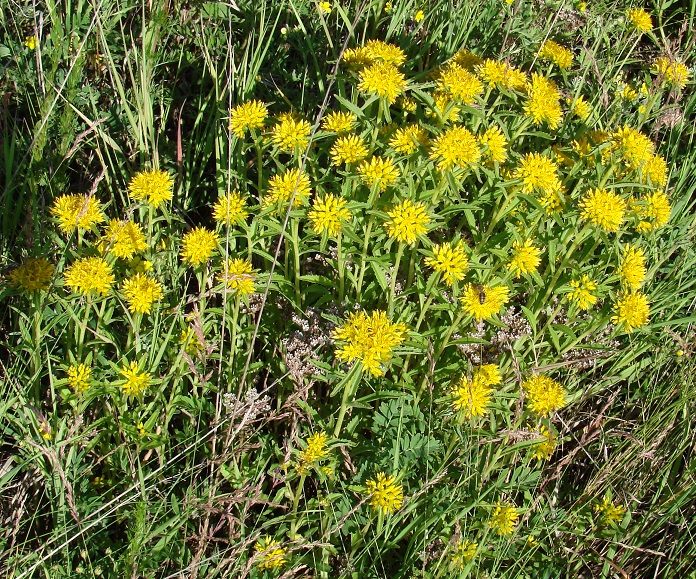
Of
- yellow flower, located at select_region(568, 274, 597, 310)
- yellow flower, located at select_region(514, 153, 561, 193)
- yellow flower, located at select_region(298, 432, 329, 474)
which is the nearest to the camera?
yellow flower, located at select_region(298, 432, 329, 474)

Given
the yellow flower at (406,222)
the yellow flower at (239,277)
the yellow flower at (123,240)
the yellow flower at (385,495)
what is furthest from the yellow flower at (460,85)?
the yellow flower at (385,495)

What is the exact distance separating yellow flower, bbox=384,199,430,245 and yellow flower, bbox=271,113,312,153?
15.6 inches

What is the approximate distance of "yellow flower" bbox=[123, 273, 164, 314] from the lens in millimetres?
2068

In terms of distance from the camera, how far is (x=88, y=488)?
6.82 feet

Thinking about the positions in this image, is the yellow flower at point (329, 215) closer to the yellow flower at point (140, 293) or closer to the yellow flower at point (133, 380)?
the yellow flower at point (140, 293)

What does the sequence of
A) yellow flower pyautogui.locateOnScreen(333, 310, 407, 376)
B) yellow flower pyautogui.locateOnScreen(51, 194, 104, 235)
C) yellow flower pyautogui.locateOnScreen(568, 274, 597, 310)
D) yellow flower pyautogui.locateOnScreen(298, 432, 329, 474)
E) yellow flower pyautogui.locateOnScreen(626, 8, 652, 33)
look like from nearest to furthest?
yellow flower pyautogui.locateOnScreen(333, 310, 407, 376), yellow flower pyautogui.locateOnScreen(298, 432, 329, 474), yellow flower pyautogui.locateOnScreen(51, 194, 104, 235), yellow flower pyautogui.locateOnScreen(568, 274, 597, 310), yellow flower pyautogui.locateOnScreen(626, 8, 652, 33)

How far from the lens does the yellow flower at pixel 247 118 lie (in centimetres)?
221

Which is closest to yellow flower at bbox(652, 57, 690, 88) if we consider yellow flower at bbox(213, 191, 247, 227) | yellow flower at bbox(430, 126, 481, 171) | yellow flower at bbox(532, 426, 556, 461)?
yellow flower at bbox(430, 126, 481, 171)

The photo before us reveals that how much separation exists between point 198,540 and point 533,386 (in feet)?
3.76

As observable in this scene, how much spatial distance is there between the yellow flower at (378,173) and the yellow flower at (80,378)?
1037 millimetres

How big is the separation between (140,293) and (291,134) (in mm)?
685

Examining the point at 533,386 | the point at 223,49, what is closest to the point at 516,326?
the point at 533,386

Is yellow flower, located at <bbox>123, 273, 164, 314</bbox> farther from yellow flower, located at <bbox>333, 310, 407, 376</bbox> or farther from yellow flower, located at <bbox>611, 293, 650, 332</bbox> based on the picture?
yellow flower, located at <bbox>611, 293, 650, 332</bbox>

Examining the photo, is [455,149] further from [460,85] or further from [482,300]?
[482,300]
